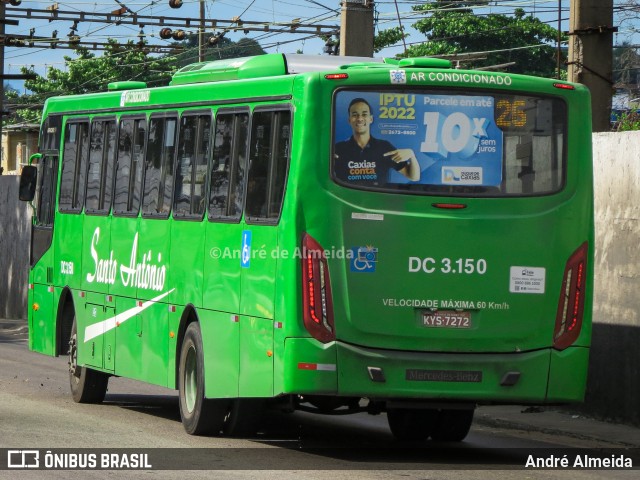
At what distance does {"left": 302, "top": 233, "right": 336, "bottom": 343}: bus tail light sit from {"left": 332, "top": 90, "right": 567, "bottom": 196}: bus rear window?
607mm

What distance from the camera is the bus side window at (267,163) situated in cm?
1220

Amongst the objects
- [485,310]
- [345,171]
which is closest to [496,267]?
[485,310]

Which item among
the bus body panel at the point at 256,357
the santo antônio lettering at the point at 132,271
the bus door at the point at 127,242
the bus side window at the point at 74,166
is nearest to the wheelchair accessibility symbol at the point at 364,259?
the bus body panel at the point at 256,357

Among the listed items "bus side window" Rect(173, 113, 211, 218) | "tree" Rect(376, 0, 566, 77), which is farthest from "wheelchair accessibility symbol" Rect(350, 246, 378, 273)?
"tree" Rect(376, 0, 566, 77)

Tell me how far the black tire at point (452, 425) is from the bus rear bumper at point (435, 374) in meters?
1.92

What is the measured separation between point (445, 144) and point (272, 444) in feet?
10.5

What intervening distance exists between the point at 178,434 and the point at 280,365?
2223 millimetres

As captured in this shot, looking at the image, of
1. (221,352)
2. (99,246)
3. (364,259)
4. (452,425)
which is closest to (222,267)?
(221,352)

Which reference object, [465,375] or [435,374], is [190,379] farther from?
[465,375]

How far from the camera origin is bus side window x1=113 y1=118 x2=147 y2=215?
15.6 meters

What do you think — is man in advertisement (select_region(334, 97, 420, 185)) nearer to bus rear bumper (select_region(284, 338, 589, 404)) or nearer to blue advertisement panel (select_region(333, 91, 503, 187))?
blue advertisement panel (select_region(333, 91, 503, 187))

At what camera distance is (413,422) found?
14.2 metres

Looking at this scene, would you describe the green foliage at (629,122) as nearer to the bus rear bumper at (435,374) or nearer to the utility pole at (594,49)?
the utility pole at (594,49)

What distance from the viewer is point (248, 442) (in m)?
13.3
